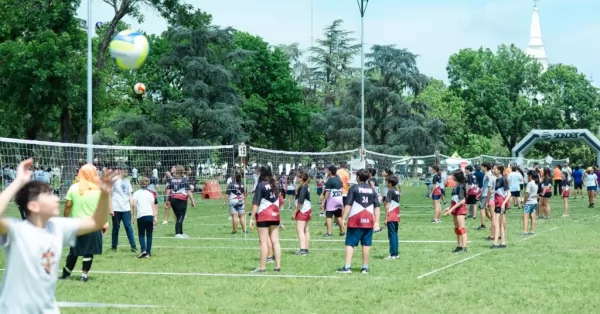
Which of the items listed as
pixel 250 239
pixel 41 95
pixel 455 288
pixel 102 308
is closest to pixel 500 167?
pixel 250 239

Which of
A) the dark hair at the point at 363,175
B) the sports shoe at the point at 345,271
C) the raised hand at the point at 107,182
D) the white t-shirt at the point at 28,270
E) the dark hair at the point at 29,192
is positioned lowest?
the sports shoe at the point at 345,271

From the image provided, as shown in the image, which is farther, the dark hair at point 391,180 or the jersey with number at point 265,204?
the dark hair at point 391,180

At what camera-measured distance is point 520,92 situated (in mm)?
90000

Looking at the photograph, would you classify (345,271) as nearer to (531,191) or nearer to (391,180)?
(391,180)

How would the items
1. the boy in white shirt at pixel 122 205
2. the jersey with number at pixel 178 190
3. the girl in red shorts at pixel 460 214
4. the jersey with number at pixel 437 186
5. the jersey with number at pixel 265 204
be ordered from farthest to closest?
the jersey with number at pixel 437 186
the jersey with number at pixel 178 190
the boy in white shirt at pixel 122 205
the girl in red shorts at pixel 460 214
the jersey with number at pixel 265 204

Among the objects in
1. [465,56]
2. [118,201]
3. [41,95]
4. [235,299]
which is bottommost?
[235,299]

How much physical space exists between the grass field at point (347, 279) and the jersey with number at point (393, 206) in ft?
2.50

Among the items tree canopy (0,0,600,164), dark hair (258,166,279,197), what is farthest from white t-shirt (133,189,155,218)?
tree canopy (0,0,600,164)

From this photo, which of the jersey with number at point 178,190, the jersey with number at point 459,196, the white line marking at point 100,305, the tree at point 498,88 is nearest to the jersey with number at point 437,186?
the jersey with number at point 459,196

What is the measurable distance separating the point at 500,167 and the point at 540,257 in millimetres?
3766

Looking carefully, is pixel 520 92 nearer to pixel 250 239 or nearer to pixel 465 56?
pixel 465 56

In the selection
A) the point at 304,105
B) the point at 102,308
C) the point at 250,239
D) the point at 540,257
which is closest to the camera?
the point at 102,308

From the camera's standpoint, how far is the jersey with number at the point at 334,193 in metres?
21.3

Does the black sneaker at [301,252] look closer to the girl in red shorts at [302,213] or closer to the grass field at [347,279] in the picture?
the girl in red shorts at [302,213]
